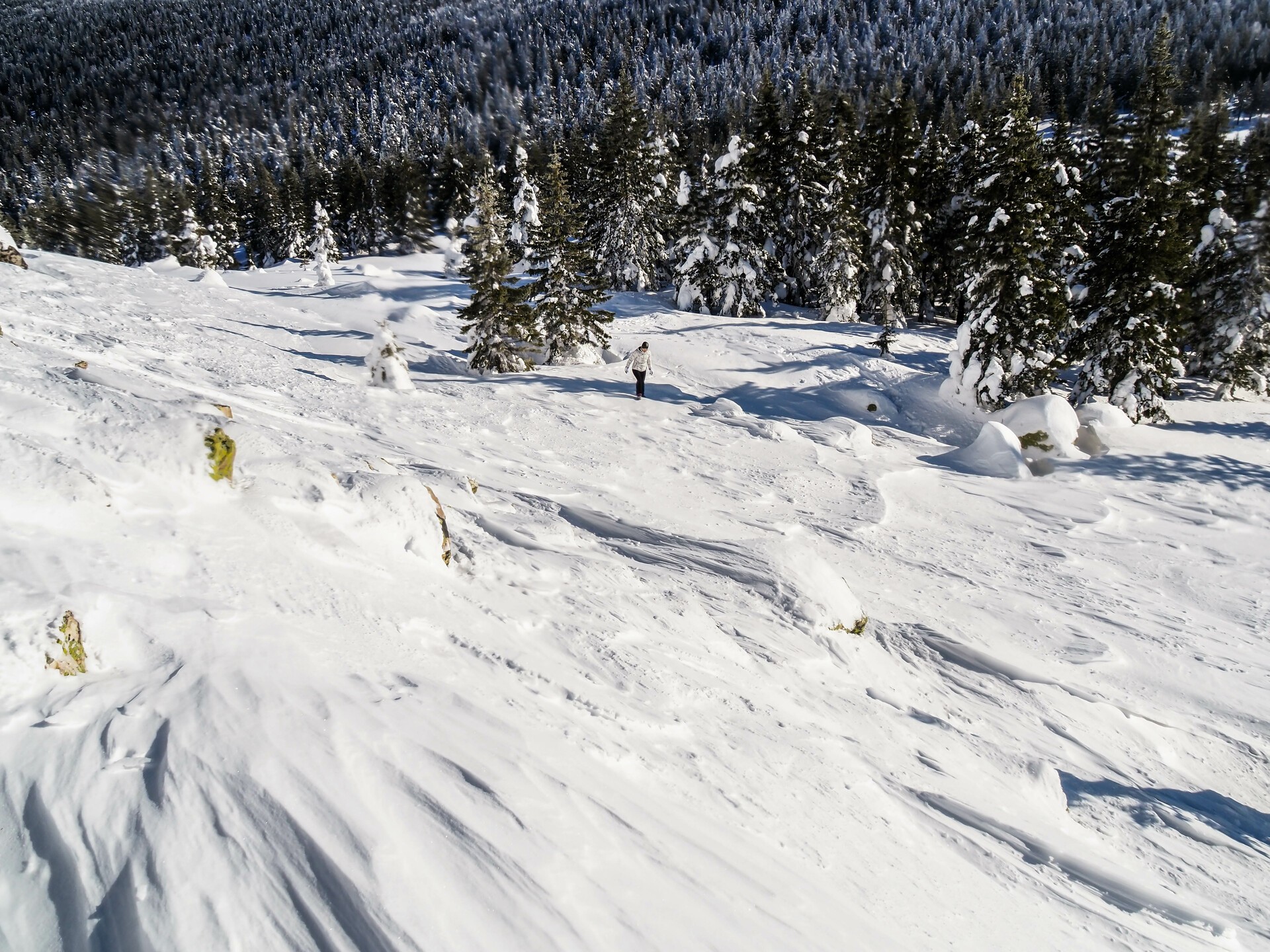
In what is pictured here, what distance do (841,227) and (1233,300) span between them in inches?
608

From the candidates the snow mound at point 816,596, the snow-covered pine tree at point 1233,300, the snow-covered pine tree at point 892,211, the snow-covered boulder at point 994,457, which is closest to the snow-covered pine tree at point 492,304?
the snow-covered boulder at point 994,457

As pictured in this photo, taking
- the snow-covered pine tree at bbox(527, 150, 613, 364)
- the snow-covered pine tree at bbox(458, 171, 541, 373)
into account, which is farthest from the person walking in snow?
the snow-covered pine tree at bbox(527, 150, 613, 364)

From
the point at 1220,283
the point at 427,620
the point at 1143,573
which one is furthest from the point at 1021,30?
the point at 427,620

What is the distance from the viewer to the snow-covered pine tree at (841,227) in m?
29.8

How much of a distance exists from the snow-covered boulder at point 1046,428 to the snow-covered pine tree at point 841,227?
51.0 ft

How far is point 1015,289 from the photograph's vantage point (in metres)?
20.1

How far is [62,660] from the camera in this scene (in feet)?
12.3

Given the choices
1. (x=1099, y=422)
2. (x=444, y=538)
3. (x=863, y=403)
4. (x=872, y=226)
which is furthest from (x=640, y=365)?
(x=872, y=226)

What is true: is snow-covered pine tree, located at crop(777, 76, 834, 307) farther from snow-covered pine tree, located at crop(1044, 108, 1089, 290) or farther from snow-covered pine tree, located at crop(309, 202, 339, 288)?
snow-covered pine tree, located at crop(309, 202, 339, 288)

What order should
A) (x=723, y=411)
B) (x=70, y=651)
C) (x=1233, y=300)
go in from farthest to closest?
(x=1233, y=300)
(x=723, y=411)
(x=70, y=651)

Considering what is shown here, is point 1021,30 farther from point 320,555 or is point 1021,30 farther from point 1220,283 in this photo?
point 320,555

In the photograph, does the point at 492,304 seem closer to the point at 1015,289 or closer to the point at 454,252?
the point at 1015,289

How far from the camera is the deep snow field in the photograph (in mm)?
3061

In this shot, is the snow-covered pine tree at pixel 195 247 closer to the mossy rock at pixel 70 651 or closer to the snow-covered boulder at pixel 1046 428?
the snow-covered boulder at pixel 1046 428
